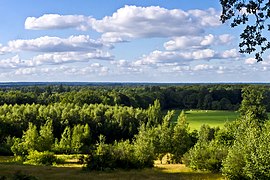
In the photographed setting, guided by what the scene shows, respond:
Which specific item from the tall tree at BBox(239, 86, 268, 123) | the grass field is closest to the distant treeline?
the grass field

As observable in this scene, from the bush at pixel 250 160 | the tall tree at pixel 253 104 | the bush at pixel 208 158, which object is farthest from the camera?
the tall tree at pixel 253 104

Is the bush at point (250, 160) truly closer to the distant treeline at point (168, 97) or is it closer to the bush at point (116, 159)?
the bush at point (116, 159)

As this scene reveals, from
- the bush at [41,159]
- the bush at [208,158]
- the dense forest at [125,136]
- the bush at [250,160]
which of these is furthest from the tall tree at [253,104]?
the bush at [41,159]

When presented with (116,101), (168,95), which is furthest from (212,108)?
(116,101)

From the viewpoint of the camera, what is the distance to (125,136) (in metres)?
94.2

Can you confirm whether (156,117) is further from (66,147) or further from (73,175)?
(73,175)

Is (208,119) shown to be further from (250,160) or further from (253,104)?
(250,160)

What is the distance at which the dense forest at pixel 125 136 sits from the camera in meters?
43.9

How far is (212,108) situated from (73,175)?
432 ft

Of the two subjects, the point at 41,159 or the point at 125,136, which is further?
the point at 125,136

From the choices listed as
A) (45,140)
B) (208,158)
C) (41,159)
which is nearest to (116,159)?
(208,158)

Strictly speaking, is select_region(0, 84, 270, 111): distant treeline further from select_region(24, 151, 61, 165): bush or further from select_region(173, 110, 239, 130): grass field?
select_region(24, 151, 61, 165): bush

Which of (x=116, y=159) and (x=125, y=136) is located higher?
(x=116, y=159)

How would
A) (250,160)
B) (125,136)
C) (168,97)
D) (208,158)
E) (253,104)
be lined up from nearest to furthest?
(250,160) → (208,158) → (253,104) → (125,136) → (168,97)
